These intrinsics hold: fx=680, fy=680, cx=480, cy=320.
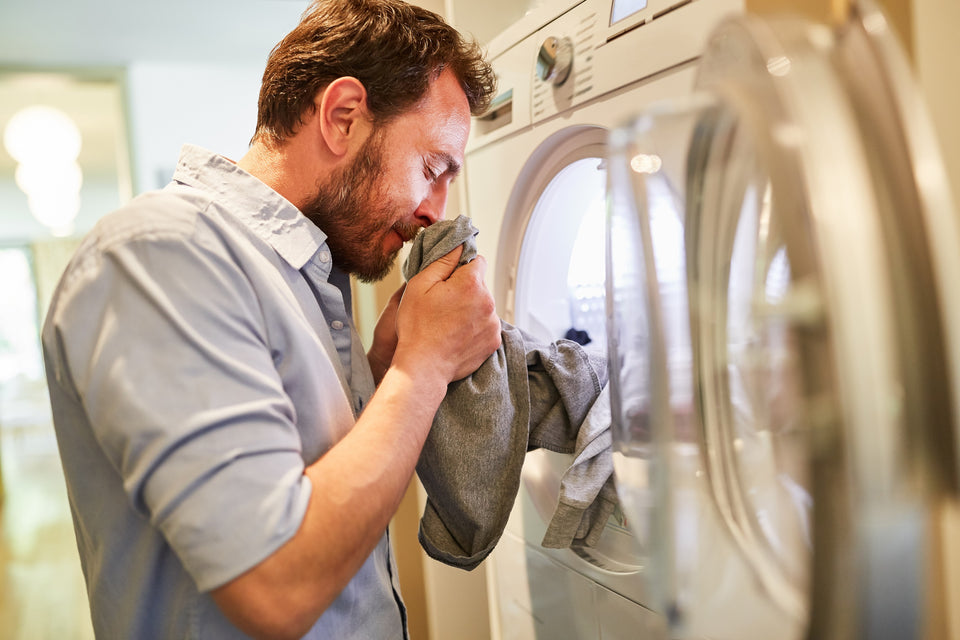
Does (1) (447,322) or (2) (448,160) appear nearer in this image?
(1) (447,322)

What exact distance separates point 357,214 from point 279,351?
248 millimetres

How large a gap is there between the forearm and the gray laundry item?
153mm

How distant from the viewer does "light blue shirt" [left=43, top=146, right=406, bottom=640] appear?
1.67 feet

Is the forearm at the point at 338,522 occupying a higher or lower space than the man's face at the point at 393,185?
lower

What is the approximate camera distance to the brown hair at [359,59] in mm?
813

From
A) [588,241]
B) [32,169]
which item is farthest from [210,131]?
[588,241]

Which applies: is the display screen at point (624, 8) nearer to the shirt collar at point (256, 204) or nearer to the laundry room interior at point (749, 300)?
the laundry room interior at point (749, 300)

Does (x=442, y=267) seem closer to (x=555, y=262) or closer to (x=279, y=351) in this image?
(x=279, y=351)

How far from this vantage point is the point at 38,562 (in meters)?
3.46

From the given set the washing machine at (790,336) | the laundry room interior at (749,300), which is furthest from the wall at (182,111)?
the washing machine at (790,336)

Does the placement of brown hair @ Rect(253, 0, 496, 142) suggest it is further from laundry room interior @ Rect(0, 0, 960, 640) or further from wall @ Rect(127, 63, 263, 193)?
wall @ Rect(127, 63, 263, 193)

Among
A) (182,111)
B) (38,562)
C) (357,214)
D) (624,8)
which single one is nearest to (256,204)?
(357,214)

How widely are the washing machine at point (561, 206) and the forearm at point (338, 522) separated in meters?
0.36

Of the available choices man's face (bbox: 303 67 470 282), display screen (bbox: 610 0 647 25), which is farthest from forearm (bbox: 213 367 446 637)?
display screen (bbox: 610 0 647 25)
